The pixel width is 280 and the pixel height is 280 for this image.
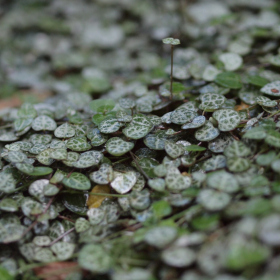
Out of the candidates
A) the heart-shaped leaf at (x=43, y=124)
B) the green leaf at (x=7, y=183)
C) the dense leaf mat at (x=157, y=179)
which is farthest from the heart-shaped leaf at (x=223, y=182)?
the heart-shaped leaf at (x=43, y=124)

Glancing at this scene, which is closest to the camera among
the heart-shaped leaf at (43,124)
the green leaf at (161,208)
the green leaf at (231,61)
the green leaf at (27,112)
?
the green leaf at (161,208)

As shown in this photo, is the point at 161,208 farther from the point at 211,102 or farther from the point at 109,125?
the point at 211,102

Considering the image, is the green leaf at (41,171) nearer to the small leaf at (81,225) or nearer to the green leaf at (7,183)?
the green leaf at (7,183)

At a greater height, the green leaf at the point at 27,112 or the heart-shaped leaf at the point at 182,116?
the heart-shaped leaf at the point at 182,116

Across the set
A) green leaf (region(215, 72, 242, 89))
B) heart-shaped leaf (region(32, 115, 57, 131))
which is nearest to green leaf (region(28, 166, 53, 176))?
heart-shaped leaf (region(32, 115, 57, 131))

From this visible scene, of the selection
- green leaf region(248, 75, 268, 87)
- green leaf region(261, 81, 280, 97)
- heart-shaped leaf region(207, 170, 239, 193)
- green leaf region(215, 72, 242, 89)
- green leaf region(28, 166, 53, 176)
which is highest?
green leaf region(261, 81, 280, 97)

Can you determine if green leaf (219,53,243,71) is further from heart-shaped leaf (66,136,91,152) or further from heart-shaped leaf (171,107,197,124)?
heart-shaped leaf (66,136,91,152)

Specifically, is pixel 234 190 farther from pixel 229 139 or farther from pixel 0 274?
pixel 0 274
